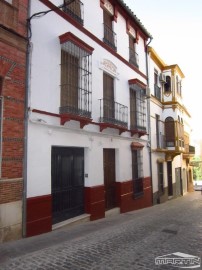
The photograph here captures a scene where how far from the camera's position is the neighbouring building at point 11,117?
6.76 meters

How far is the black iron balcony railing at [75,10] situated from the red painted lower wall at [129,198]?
709 cm

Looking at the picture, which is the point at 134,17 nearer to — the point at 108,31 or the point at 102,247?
the point at 108,31

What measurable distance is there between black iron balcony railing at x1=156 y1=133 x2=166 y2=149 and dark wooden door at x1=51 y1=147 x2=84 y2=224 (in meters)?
8.47

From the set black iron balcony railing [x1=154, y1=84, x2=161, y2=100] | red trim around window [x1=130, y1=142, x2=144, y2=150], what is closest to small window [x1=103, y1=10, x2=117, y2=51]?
red trim around window [x1=130, y1=142, x2=144, y2=150]

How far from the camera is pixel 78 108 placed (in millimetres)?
9391

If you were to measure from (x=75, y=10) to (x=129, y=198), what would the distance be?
8498mm

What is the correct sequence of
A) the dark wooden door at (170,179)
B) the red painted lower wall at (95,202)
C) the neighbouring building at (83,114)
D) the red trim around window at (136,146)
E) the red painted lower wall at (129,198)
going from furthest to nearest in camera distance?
the dark wooden door at (170,179) → the red trim around window at (136,146) → the red painted lower wall at (129,198) → the red painted lower wall at (95,202) → the neighbouring building at (83,114)

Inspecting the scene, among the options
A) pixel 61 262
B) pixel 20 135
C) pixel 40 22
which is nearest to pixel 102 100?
pixel 40 22

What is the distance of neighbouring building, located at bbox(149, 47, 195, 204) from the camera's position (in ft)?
55.3

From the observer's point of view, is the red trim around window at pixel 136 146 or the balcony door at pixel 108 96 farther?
the red trim around window at pixel 136 146

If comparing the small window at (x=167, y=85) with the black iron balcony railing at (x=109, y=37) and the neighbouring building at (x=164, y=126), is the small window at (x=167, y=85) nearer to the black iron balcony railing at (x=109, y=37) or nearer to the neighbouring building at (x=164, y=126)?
the neighbouring building at (x=164, y=126)

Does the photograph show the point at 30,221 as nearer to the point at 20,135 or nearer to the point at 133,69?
the point at 20,135

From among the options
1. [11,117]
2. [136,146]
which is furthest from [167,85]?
[11,117]

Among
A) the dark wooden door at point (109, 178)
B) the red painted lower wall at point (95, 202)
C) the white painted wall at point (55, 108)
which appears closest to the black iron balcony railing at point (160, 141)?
the white painted wall at point (55, 108)
